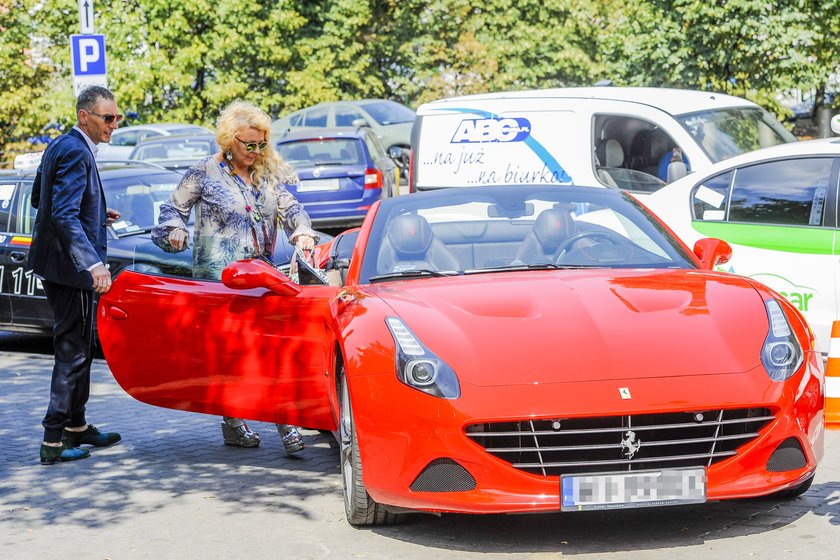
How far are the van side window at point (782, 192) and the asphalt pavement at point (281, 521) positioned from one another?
2000 mm

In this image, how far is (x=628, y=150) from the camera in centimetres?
1238

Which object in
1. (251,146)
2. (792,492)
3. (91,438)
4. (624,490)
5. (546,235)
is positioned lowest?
(91,438)

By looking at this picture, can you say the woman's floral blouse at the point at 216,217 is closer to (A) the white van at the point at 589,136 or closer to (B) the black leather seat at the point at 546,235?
(B) the black leather seat at the point at 546,235

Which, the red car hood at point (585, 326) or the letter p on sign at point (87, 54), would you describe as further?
the letter p on sign at point (87, 54)

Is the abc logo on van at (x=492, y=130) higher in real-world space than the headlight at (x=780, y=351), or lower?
higher

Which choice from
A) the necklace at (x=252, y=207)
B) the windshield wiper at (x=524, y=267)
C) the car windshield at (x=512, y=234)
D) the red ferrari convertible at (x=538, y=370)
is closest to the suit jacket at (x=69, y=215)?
the necklace at (x=252, y=207)

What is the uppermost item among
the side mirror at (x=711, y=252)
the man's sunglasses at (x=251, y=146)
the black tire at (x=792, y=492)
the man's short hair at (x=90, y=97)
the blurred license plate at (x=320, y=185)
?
the man's short hair at (x=90, y=97)

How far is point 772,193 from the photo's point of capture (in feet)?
29.6

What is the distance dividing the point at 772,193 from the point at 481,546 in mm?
4616

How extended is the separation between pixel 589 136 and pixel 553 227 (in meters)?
6.01

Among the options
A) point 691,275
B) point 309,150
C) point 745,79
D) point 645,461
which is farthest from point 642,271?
point 745,79

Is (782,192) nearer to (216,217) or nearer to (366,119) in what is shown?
(216,217)

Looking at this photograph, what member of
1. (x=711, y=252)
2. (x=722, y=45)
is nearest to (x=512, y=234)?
(x=711, y=252)

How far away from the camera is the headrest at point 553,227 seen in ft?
20.9
